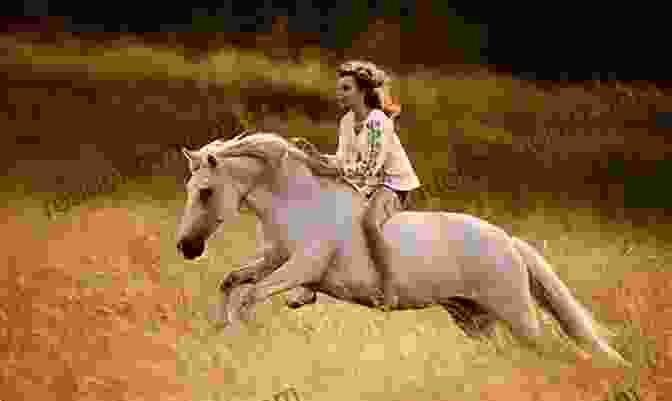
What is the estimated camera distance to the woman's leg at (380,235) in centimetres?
366

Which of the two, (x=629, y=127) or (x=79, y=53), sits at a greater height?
(x=79, y=53)

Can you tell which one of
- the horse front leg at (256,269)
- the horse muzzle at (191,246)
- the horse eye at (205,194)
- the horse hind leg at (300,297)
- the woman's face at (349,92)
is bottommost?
the horse hind leg at (300,297)

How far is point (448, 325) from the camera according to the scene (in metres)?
4.07

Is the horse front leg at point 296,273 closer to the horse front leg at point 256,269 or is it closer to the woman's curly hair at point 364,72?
the horse front leg at point 256,269

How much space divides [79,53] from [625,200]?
3.12 m

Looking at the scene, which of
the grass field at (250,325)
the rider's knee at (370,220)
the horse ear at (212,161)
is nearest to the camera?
the horse ear at (212,161)

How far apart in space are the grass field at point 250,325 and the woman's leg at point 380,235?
39cm

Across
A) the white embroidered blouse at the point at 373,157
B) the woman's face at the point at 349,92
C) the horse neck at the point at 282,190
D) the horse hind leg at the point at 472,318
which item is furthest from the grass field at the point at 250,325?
the woman's face at the point at 349,92

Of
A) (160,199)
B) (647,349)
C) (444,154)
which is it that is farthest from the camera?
(444,154)

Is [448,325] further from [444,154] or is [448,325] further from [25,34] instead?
[25,34]

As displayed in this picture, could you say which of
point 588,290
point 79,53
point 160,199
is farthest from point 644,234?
point 79,53

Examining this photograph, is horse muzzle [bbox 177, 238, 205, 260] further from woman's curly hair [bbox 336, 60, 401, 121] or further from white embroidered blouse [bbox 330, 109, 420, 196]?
woman's curly hair [bbox 336, 60, 401, 121]

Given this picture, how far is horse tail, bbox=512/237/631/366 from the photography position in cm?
390

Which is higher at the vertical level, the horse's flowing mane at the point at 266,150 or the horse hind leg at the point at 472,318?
the horse's flowing mane at the point at 266,150
